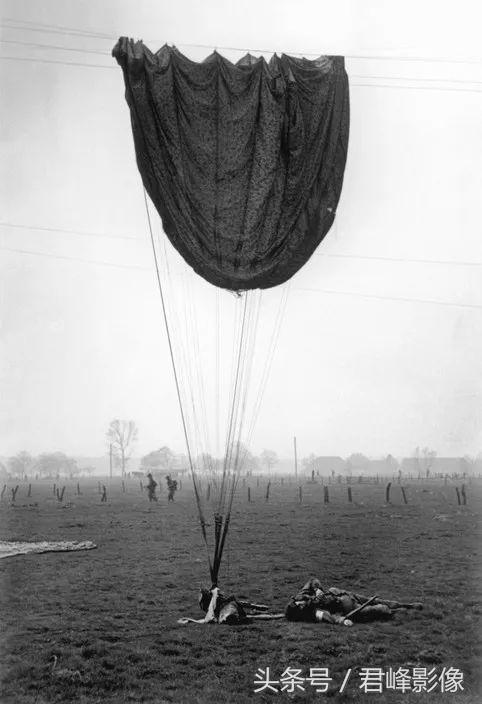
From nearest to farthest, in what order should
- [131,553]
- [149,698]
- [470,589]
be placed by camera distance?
[149,698] < [470,589] < [131,553]

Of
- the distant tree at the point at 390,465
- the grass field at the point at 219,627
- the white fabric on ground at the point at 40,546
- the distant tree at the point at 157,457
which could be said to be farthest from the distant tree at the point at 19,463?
the grass field at the point at 219,627

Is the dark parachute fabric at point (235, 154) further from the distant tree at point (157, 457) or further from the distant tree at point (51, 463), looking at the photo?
the distant tree at point (157, 457)

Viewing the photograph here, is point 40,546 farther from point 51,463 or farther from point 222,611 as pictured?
point 51,463

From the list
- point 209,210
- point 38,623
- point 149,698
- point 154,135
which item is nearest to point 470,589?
point 149,698

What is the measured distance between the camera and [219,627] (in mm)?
7430

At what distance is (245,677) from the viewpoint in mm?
5949

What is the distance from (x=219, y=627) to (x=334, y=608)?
68.5 inches

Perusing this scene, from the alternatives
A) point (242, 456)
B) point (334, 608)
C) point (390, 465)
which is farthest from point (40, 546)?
point (390, 465)

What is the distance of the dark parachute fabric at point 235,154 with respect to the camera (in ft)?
18.7

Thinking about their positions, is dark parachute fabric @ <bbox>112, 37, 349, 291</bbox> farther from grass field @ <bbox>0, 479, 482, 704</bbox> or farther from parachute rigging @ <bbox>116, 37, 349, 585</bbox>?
grass field @ <bbox>0, 479, 482, 704</bbox>

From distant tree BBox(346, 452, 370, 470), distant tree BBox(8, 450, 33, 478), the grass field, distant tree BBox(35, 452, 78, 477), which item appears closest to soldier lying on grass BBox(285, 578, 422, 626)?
the grass field

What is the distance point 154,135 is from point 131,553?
1049 centimetres

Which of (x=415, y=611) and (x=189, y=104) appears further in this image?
(x=415, y=611)

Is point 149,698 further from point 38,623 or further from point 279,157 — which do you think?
point 279,157
